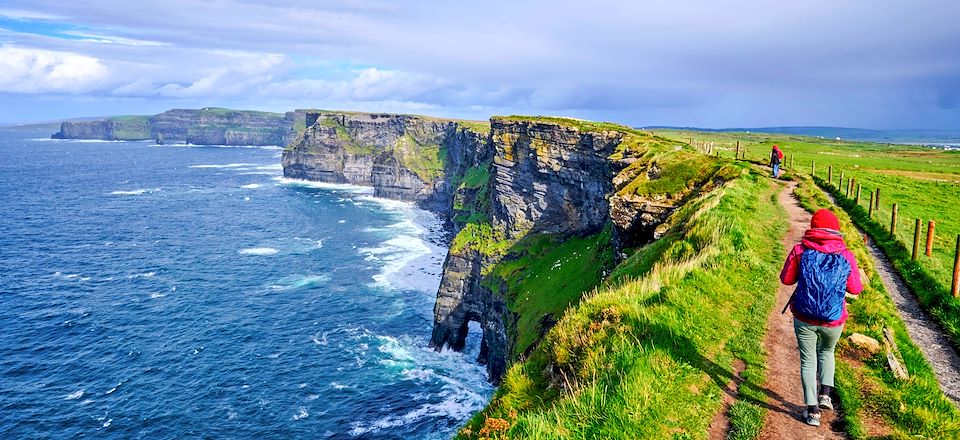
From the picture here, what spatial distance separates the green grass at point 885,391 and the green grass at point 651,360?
1.57 m

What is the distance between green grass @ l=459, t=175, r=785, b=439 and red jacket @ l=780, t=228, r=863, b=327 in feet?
7.79

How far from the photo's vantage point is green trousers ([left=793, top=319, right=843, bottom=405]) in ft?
30.6

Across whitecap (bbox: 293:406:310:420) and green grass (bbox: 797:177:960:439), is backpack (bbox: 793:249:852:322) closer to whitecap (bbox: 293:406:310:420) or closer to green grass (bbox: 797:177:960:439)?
green grass (bbox: 797:177:960:439)

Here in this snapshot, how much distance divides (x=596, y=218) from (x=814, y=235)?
2488 inches

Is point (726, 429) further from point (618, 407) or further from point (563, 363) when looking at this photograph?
point (563, 363)

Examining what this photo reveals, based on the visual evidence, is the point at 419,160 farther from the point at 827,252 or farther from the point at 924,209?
the point at 827,252

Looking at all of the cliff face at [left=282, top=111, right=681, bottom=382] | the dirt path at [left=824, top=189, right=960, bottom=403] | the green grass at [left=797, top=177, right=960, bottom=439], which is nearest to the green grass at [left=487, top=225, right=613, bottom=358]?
the cliff face at [left=282, top=111, right=681, bottom=382]

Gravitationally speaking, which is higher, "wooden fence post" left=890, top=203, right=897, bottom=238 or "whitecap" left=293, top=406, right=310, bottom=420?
"wooden fence post" left=890, top=203, right=897, bottom=238

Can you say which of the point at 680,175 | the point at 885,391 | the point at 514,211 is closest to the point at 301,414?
the point at 680,175

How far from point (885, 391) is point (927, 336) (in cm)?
595

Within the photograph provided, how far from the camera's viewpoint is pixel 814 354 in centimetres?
948

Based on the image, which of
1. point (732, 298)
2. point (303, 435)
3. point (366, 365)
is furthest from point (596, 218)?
point (732, 298)

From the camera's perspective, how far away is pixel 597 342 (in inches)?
476

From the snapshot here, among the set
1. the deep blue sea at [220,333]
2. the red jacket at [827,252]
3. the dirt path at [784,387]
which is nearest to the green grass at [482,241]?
the deep blue sea at [220,333]
